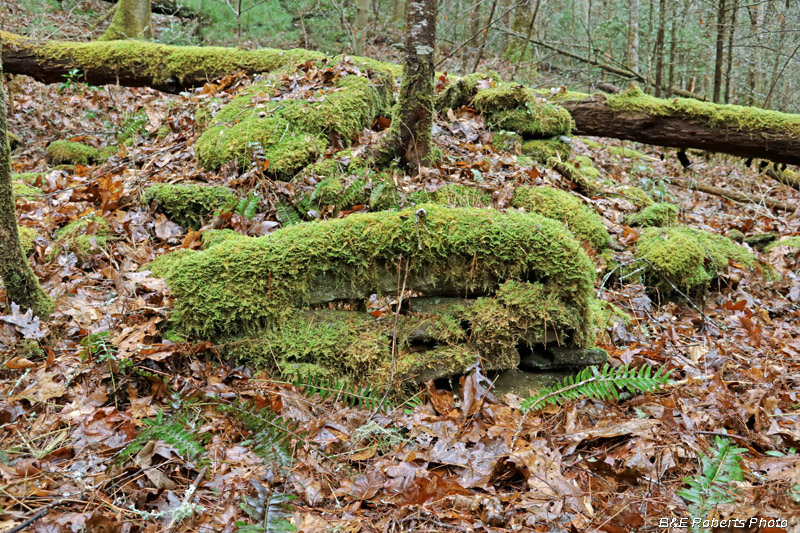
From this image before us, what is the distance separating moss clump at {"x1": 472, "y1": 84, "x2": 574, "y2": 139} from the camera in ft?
23.7

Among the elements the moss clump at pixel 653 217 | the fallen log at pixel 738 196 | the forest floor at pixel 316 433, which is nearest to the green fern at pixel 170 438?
the forest floor at pixel 316 433

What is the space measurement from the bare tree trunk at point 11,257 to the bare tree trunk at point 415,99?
302 cm

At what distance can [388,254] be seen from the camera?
366cm

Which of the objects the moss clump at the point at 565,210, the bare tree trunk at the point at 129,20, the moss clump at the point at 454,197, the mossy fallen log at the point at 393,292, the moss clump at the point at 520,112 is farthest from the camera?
the bare tree trunk at the point at 129,20

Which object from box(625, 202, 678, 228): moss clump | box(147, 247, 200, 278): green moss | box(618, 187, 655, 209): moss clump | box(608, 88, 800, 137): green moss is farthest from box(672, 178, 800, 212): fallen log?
box(147, 247, 200, 278): green moss

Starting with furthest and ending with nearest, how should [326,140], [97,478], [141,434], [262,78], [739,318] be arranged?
[262,78] → [326,140] → [739,318] → [141,434] → [97,478]

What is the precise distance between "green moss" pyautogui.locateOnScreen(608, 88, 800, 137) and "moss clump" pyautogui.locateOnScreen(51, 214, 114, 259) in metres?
7.21

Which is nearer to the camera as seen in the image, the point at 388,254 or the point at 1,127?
the point at 1,127

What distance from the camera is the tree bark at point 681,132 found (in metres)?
7.66

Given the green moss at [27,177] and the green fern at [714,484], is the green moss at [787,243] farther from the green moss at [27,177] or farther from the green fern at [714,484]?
the green moss at [27,177]

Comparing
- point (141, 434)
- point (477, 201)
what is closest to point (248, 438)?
point (141, 434)

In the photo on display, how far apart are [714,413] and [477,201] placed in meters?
2.77

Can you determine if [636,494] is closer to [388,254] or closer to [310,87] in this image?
[388,254]

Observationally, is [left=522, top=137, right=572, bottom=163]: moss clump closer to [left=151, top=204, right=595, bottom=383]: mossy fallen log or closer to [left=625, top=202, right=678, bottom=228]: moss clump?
[left=625, top=202, right=678, bottom=228]: moss clump
